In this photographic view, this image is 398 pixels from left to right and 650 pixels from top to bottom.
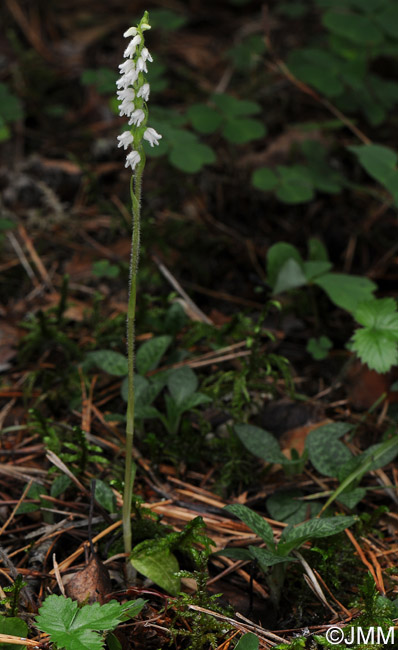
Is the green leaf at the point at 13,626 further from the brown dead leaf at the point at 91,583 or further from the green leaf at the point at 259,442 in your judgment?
the green leaf at the point at 259,442

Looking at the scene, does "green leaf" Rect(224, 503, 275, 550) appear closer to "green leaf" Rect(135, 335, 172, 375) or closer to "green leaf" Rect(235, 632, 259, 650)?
"green leaf" Rect(235, 632, 259, 650)

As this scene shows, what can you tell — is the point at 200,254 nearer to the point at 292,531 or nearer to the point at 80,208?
the point at 80,208

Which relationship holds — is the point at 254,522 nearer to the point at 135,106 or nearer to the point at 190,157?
the point at 135,106

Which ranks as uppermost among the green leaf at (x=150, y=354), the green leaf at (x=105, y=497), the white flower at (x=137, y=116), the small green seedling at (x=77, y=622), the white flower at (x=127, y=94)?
the white flower at (x=127, y=94)

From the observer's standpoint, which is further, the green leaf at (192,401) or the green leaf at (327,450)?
the green leaf at (192,401)

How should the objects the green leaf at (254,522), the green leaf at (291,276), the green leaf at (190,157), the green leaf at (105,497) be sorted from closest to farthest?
the green leaf at (254,522)
the green leaf at (105,497)
the green leaf at (291,276)
the green leaf at (190,157)

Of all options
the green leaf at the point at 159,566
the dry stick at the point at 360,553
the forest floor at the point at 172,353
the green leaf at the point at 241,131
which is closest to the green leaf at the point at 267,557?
the forest floor at the point at 172,353

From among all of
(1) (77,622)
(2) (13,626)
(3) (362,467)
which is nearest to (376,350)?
(3) (362,467)
